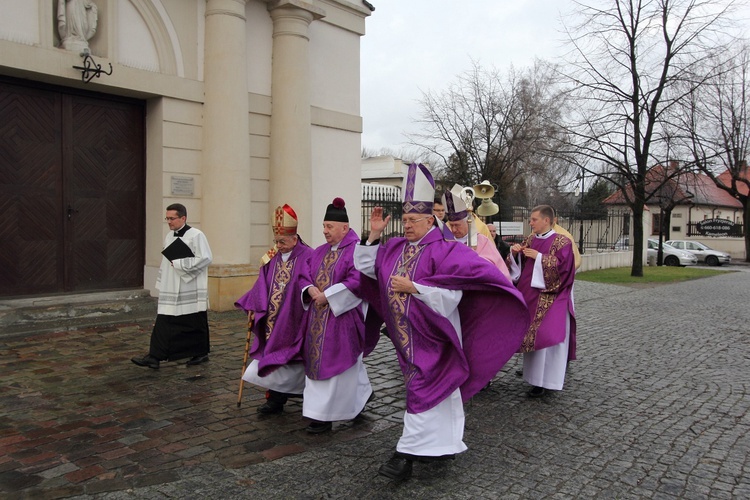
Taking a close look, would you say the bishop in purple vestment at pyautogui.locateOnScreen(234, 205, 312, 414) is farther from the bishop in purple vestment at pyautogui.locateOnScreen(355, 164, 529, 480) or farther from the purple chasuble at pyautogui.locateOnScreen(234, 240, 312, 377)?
the bishop in purple vestment at pyautogui.locateOnScreen(355, 164, 529, 480)

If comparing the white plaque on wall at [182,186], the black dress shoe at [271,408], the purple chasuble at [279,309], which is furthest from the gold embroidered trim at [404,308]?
the white plaque on wall at [182,186]

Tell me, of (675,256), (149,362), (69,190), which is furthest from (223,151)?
(675,256)

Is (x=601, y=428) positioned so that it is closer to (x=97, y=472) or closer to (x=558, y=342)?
(x=558, y=342)

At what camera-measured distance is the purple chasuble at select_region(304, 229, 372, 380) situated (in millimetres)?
4562

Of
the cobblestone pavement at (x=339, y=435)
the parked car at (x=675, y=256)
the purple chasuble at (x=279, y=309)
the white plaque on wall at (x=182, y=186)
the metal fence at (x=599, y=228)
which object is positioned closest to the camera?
the cobblestone pavement at (x=339, y=435)

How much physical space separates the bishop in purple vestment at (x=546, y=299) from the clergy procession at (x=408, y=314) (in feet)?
0.04

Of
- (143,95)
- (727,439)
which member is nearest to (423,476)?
(727,439)

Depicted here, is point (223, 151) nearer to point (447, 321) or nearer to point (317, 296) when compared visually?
point (317, 296)

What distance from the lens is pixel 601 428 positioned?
4934 mm

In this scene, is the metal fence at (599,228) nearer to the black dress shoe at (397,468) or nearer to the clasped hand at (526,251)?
the clasped hand at (526,251)

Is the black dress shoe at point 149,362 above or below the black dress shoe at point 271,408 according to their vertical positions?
above

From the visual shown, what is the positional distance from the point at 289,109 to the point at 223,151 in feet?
5.74

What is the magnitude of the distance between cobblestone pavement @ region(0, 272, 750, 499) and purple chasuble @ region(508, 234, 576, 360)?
0.64 metres

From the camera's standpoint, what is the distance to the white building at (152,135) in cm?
855
